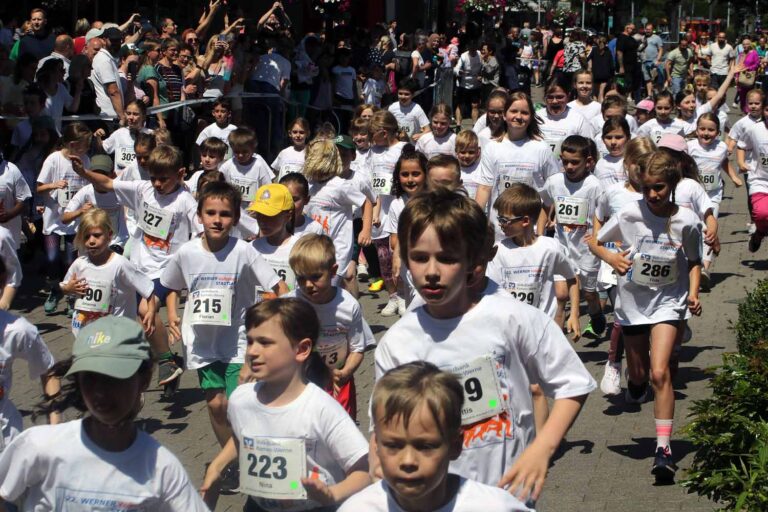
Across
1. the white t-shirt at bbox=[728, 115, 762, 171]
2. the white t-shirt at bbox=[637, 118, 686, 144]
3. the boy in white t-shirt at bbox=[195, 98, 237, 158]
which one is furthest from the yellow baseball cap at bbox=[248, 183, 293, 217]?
the white t-shirt at bbox=[728, 115, 762, 171]

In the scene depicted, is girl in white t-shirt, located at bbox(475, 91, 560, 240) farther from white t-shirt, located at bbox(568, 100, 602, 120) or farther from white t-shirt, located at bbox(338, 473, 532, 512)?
white t-shirt, located at bbox(338, 473, 532, 512)

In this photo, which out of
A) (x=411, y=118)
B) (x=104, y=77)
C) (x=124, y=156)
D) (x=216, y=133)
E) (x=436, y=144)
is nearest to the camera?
(x=124, y=156)

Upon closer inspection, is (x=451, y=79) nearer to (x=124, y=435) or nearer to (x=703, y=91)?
(x=703, y=91)

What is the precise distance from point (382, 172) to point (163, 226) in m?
3.93

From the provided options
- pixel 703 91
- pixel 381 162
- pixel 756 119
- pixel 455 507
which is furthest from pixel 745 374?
pixel 703 91

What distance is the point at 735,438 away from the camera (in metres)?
5.25

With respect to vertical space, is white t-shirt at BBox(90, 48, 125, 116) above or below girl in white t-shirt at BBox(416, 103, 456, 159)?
above

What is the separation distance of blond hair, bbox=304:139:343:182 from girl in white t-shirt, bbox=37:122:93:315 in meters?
2.46

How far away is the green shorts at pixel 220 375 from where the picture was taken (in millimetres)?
7030

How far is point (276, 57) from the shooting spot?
18.2 m

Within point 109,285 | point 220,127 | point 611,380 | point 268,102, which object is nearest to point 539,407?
point 611,380

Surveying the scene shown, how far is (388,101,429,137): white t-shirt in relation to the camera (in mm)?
16688

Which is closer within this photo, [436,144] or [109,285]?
[109,285]

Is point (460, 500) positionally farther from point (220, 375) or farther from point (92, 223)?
point (92, 223)
